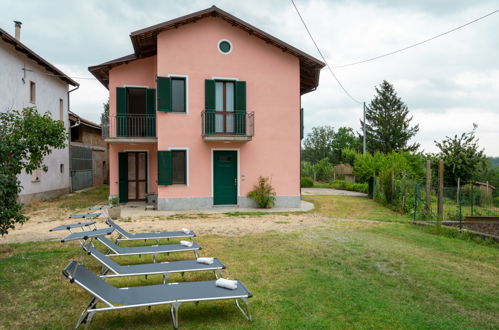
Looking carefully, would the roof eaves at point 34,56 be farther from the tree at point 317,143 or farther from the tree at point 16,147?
the tree at point 317,143

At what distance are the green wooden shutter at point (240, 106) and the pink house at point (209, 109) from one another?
Answer: 0.13 feet

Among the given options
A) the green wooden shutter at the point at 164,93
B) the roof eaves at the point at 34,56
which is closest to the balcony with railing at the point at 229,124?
the green wooden shutter at the point at 164,93

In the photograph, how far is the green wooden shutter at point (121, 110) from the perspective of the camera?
14789 mm

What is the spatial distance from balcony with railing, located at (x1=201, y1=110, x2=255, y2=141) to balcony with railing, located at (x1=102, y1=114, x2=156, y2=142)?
2.34 m

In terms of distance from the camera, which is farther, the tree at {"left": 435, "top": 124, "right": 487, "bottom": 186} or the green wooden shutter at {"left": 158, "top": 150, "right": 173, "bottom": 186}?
the tree at {"left": 435, "top": 124, "right": 487, "bottom": 186}

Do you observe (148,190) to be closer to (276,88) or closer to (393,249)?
(276,88)

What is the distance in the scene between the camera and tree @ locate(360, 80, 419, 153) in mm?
40875

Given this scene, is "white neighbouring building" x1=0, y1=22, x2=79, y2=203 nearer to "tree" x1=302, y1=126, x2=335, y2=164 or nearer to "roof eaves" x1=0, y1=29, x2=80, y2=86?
"roof eaves" x1=0, y1=29, x2=80, y2=86

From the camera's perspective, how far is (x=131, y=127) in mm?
15117

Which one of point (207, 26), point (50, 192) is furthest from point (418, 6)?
point (50, 192)

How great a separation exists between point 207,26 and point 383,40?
7865 millimetres

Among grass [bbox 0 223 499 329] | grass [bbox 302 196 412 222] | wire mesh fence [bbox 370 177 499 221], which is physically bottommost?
grass [bbox 302 196 412 222]

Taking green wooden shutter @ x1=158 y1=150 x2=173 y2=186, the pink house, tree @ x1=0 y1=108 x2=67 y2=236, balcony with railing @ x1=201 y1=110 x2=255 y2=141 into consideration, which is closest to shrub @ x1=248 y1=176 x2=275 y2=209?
the pink house

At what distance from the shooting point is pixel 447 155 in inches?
871
